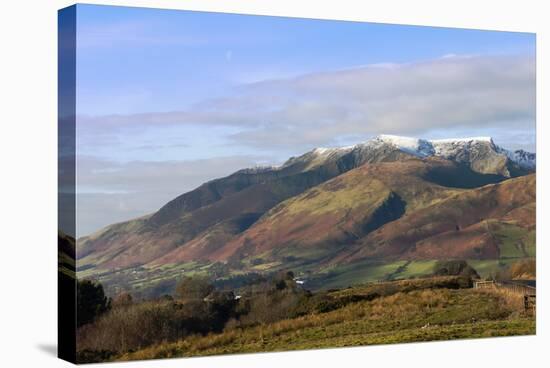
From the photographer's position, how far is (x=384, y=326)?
769 inches

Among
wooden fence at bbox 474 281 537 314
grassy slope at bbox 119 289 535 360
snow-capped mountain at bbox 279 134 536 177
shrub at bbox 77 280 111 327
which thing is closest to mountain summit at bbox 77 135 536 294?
snow-capped mountain at bbox 279 134 536 177

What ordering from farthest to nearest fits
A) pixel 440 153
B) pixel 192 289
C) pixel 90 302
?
pixel 440 153 → pixel 192 289 → pixel 90 302

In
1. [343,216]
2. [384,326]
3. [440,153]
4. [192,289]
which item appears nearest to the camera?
[192,289]

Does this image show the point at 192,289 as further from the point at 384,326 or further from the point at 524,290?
the point at 524,290

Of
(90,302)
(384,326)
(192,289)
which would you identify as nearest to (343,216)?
(384,326)

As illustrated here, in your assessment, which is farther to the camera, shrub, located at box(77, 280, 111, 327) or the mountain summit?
the mountain summit

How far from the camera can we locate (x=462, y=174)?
20.9 m

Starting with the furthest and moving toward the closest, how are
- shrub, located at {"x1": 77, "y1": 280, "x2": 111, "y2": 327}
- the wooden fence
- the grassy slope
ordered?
the wooden fence < the grassy slope < shrub, located at {"x1": 77, "y1": 280, "x2": 111, "y2": 327}

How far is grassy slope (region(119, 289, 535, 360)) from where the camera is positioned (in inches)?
725

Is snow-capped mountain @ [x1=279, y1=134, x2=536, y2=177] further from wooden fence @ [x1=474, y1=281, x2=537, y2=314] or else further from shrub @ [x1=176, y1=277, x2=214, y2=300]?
shrub @ [x1=176, y1=277, x2=214, y2=300]

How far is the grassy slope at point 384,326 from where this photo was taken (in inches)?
725

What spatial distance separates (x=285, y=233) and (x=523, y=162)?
419cm

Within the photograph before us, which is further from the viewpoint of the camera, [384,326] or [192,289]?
[384,326]

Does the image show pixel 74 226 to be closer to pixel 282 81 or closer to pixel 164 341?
pixel 164 341
